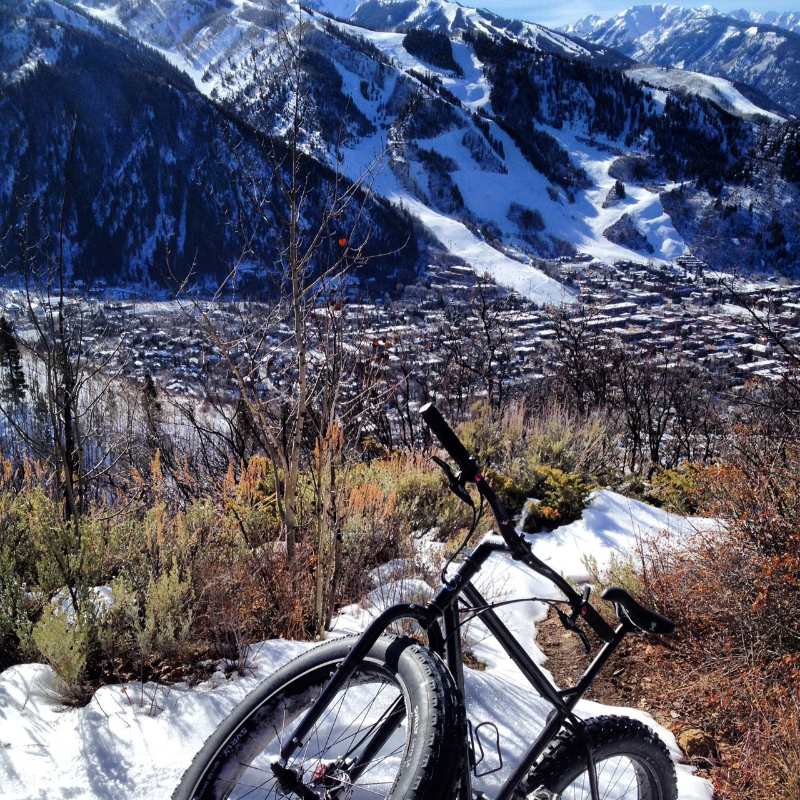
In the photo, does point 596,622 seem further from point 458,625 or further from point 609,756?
point 609,756

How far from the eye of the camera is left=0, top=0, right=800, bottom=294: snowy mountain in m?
82.8

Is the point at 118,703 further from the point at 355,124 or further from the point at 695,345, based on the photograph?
the point at 355,124

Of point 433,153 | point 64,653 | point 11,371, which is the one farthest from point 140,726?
point 433,153

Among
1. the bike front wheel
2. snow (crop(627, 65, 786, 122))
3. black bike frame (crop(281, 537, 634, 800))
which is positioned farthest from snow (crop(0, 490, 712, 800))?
snow (crop(627, 65, 786, 122))

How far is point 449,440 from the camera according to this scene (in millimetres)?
1237

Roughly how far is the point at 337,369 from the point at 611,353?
10662mm

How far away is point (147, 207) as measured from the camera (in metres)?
88.6

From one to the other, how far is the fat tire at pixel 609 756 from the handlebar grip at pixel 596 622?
0.24 m

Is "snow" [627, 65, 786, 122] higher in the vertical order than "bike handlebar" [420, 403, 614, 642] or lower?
higher

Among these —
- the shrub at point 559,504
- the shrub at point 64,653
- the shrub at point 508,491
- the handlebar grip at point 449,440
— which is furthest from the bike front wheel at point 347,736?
the shrub at point 508,491

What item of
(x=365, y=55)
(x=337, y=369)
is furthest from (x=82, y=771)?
(x=365, y=55)

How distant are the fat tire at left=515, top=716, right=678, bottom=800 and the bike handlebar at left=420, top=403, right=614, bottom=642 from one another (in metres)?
0.31

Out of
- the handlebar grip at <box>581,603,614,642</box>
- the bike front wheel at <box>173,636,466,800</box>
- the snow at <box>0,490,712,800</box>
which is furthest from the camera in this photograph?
the snow at <box>0,490,712,800</box>

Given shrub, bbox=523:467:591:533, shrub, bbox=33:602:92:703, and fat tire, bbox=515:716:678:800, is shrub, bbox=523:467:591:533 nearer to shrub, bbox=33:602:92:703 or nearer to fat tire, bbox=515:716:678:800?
fat tire, bbox=515:716:678:800
